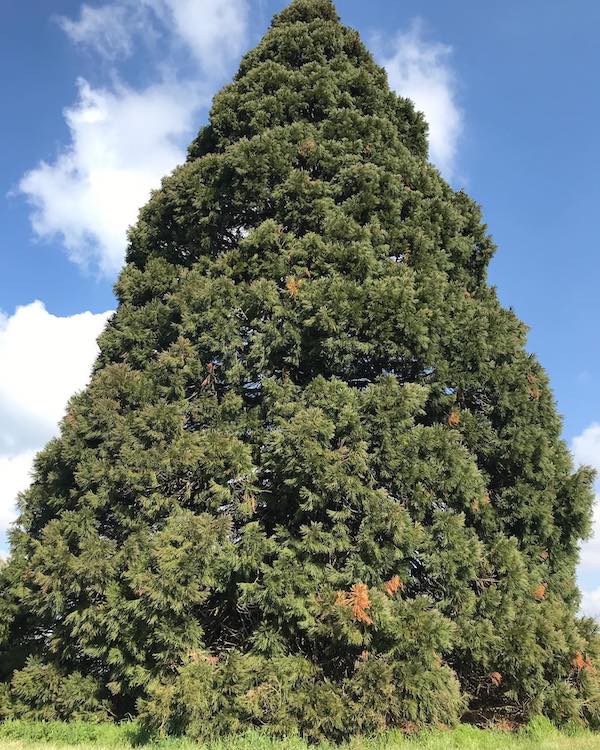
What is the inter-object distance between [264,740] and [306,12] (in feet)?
46.5

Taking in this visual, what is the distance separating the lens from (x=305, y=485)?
6867 mm

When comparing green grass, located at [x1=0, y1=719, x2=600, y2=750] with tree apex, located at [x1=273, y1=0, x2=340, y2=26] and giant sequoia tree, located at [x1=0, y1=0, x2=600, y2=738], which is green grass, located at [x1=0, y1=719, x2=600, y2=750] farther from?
tree apex, located at [x1=273, y1=0, x2=340, y2=26]

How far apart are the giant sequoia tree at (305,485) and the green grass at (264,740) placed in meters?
0.21

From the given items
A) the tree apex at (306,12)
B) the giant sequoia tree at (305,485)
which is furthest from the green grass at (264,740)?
the tree apex at (306,12)

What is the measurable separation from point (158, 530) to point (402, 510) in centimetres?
342

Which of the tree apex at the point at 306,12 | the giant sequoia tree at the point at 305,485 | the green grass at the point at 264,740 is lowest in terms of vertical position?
the green grass at the point at 264,740

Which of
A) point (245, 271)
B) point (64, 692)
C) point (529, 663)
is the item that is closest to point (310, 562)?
point (529, 663)

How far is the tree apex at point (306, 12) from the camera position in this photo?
1224 centimetres

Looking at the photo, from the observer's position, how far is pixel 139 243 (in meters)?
10.9

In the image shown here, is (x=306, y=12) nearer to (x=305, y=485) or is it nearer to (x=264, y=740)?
(x=305, y=485)

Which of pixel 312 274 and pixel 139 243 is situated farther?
pixel 139 243

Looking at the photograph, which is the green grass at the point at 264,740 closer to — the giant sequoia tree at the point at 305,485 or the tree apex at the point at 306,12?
the giant sequoia tree at the point at 305,485

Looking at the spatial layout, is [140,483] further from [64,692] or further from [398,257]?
[398,257]

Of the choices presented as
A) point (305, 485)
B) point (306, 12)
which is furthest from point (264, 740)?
point (306, 12)
